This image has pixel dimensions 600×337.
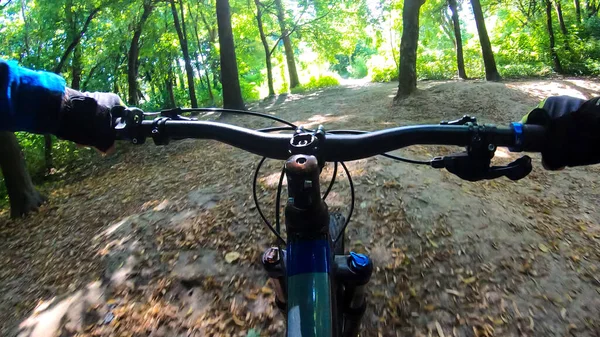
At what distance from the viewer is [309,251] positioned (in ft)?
3.88

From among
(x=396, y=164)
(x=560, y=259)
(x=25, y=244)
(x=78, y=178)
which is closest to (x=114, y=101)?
(x=560, y=259)

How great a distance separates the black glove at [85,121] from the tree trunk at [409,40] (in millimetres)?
9568

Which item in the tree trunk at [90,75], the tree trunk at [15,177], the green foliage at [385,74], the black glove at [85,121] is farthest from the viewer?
the green foliage at [385,74]

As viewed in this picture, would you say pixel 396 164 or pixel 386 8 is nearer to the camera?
pixel 396 164

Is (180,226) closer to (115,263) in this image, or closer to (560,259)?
(115,263)

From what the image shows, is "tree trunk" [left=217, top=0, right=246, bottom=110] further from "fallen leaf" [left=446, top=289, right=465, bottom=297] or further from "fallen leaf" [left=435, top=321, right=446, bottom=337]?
"fallen leaf" [left=435, top=321, right=446, bottom=337]

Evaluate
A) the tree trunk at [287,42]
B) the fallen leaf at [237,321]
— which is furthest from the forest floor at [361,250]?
Result: the tree trunk at [287,42]

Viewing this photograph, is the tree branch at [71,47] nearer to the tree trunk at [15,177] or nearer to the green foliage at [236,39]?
the green foliage at [236,39]

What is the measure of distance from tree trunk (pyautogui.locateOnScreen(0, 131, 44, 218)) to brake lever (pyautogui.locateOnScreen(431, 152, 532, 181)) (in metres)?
7.75

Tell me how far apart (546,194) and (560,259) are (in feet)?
6.07

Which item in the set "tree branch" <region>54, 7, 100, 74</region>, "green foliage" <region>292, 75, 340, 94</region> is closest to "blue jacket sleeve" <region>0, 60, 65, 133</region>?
"tree branch" <region>54, 7, 100, 74</region>

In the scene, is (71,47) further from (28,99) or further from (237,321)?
(28,99)

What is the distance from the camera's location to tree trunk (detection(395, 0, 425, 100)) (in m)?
9.50

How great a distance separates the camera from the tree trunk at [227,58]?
420 inches
